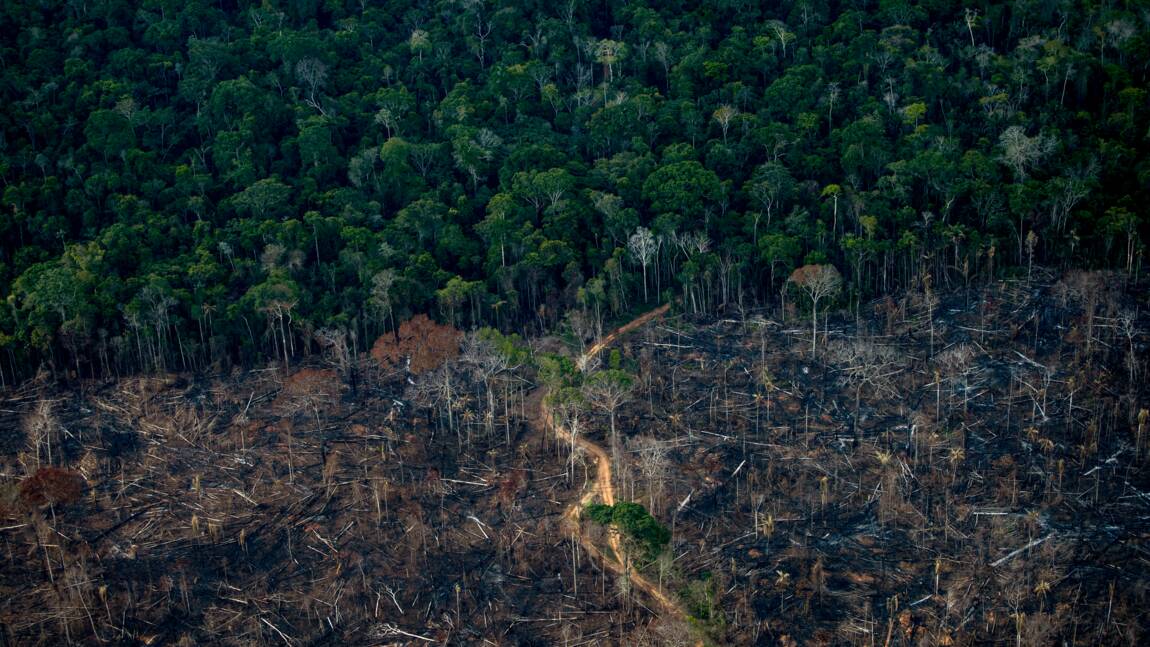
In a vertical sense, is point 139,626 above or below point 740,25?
below

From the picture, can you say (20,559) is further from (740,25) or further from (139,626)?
(740,25)

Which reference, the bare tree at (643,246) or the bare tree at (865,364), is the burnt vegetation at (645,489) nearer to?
the bare tree at (865,364)

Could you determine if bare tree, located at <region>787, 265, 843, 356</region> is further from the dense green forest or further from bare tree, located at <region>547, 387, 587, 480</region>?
bare tree, located at <region>547, 387, 587, 480</region>

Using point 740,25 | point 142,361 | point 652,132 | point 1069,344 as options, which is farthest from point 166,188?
point 1069,344

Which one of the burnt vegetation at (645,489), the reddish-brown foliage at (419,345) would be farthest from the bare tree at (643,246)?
the reddish-brown foliage at (419,345)

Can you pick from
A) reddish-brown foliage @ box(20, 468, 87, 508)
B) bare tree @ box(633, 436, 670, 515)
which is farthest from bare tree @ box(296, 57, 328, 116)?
bare tree @ box(633, 436, 670, 515)

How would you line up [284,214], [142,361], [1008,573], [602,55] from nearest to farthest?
[1008,573], [142,361], [284,214], [602,55]
